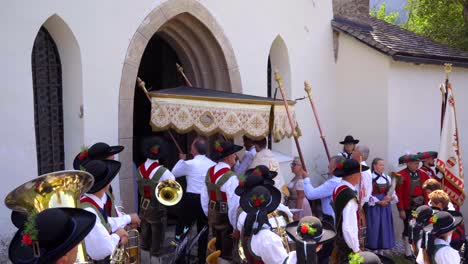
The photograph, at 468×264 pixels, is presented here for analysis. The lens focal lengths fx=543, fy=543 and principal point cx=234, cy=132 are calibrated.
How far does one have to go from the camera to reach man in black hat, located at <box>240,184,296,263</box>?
192 inches

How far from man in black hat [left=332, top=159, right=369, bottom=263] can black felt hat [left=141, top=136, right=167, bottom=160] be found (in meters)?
2.28

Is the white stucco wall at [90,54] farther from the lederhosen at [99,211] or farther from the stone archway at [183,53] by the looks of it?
the lederhosen at [99,211]

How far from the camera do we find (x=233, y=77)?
934cm

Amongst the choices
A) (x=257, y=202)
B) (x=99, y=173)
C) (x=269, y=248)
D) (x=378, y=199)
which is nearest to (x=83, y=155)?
(x=99, y=173)

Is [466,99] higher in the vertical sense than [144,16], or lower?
lower

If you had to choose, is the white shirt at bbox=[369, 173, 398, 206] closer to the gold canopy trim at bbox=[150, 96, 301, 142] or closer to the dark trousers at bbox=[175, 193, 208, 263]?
the gold canopy trim at bbox=[150, 96, 301, 142]

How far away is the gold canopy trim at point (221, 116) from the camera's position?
7.04 m

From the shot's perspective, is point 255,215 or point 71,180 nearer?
point 71,180

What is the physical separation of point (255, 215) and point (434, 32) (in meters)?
14.6

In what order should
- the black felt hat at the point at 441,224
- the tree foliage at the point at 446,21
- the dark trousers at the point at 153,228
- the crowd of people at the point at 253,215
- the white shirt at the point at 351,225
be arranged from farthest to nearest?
the tree foliage at the point at 446,21 → the dark trousers at the point at 153,228 → the white shirt at the point at 351,225 → the black felt hat at the point at 441,224 → the crowd of people at the point at 253,215

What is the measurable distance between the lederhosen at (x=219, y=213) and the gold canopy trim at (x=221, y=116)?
61 cm

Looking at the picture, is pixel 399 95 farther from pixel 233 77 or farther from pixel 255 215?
pixel 255 215

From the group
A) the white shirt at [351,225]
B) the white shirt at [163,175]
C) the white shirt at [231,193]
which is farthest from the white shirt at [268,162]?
the white shirt at [351,225]

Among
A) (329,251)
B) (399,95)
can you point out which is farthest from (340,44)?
(329,251)
